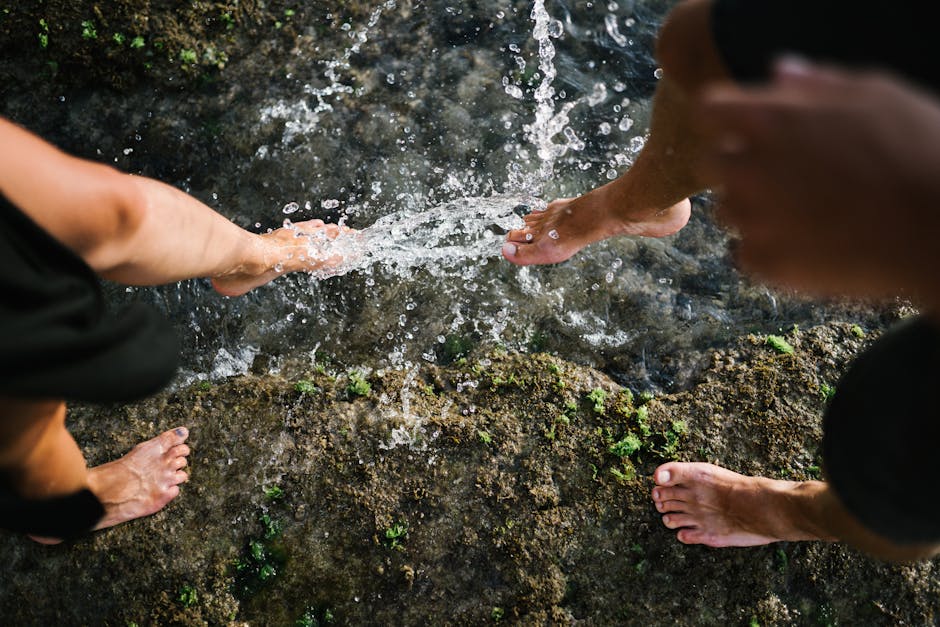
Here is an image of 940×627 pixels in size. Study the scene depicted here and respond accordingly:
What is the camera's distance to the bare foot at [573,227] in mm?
2807

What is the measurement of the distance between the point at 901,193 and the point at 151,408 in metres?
2.83

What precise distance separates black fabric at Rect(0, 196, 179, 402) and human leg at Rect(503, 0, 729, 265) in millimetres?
1642

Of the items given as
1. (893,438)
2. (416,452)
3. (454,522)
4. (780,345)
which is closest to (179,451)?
(416,452)

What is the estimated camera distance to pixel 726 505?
2496 millimetres

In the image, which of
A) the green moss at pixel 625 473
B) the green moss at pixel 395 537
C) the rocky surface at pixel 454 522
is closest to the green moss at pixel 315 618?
the rocky surface at pixel 454 522

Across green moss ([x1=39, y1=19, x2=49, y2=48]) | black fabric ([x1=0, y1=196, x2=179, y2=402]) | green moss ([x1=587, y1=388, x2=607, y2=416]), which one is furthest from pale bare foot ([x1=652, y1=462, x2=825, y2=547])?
green moss ([x1=39, y1=19, x2=49, y2=48])

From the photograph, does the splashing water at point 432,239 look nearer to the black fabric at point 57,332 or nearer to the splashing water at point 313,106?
the splashing water at point 313,106

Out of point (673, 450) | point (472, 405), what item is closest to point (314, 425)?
point (472, 405)

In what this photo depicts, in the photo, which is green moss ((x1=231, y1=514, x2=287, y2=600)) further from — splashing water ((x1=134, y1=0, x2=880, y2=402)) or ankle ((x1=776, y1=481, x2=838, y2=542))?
ankle ((x1=776, y1=481, x2=838, y2=542))

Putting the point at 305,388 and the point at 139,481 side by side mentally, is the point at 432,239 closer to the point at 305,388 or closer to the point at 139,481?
the point at 305,388

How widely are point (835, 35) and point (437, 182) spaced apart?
89.5 inches

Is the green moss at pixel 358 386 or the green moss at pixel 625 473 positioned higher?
the green moss at pixel 358 386

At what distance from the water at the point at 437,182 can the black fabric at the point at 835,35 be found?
1810mm

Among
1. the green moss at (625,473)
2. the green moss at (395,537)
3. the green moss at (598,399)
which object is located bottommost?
the green moss at (395,537)
